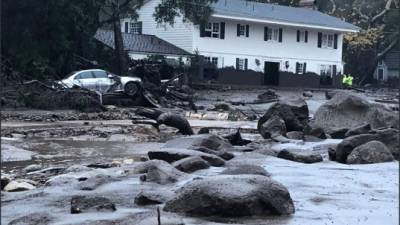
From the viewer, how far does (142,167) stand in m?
11.3

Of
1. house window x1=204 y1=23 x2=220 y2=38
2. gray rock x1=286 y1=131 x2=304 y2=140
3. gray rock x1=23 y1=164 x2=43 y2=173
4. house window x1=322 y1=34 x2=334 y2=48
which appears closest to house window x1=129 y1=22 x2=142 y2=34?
house window x1=204 y1=23 x2=220 y2=38

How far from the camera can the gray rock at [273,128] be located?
20281 millimetres

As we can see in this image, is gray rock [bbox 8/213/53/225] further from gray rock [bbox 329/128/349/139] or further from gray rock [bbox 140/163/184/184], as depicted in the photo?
gray rock [bbox 329/128/349/139]

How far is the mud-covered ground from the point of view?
7727 mm

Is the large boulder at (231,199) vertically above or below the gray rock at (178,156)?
above

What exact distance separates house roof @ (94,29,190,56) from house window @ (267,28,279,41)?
9.01 meters

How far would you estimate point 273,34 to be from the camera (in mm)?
53938

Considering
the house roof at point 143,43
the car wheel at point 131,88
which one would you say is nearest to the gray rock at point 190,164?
the car wheel at point 131,88

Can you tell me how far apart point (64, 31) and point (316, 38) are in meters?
30.3

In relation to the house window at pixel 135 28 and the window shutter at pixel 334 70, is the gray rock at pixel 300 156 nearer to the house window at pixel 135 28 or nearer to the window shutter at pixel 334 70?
the house window at pixel 135 28

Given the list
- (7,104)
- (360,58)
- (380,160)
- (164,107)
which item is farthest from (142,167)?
(360,58)

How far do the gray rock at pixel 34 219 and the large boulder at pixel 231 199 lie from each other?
1.40m

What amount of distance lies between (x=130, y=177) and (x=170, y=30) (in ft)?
131

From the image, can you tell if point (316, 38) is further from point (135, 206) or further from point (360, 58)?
point (135, 206)
